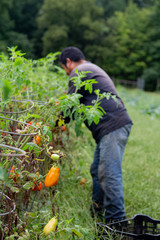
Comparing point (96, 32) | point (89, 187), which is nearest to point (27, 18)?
point (96, 32)

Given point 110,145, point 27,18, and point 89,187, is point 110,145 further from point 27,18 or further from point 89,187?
point 27,18

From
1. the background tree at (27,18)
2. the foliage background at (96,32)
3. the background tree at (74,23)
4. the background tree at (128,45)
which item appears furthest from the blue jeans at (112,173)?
the background tree at (128,45)

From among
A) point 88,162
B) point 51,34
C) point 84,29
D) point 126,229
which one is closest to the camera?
point 126,229

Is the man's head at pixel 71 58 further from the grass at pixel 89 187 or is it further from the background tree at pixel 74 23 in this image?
the background tree at pixel 74 23

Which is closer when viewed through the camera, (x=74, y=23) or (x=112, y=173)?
(x=112, y=173)

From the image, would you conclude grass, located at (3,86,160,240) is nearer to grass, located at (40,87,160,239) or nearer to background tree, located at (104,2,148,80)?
grass, located at (40,87,160,239)

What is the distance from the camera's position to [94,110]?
170 centimetres

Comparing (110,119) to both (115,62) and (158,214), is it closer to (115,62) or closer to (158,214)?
(158,214)

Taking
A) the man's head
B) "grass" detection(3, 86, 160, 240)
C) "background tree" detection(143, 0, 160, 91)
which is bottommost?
"grass" detection(3, 86, 160, 240)

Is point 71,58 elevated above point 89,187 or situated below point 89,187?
above

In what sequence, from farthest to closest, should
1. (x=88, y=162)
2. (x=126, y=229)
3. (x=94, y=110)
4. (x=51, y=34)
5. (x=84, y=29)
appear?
(x=84, y=29) < (x=51, y=34) < (x=88, y=162) < (x=126, y=229) < (x=94, y=110)

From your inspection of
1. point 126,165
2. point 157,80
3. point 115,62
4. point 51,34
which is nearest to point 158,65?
point 157,80

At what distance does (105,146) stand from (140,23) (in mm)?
37250

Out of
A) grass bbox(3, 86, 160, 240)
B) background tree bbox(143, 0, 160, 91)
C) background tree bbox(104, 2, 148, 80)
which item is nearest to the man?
grass bbox(3, 86, 160, 240)
